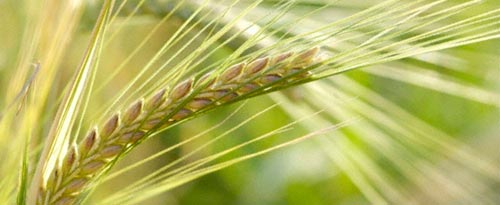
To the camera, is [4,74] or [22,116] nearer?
[22,116]

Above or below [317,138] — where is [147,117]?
above

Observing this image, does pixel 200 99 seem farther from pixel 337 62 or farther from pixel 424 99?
pixel 424 99

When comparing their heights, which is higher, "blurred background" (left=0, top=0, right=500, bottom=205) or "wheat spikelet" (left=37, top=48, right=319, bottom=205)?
"wheat spikelet" (left=37, top=48, right=319, bottom=205)

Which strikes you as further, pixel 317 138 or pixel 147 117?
pixel 317 138

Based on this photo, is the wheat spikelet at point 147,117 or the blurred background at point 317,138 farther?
the blurred background at point 317,138

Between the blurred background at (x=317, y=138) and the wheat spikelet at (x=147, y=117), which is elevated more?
the wheat spikelet at (x=147, y=117)

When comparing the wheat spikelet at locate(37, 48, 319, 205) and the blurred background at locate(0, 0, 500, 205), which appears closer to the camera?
the wheat spikelet at locate(37, 48, 319, 205)

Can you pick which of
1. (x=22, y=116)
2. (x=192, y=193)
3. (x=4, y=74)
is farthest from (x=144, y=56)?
(x=22, y=116)

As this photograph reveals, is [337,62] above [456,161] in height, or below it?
above
